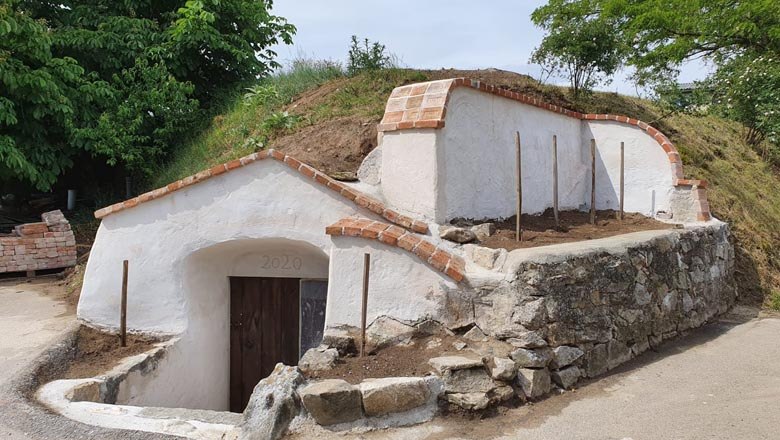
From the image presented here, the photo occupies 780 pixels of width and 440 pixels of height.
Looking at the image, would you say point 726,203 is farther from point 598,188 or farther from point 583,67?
point 583,67

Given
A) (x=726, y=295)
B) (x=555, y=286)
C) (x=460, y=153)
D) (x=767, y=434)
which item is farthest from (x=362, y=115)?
(x=767, y=434)

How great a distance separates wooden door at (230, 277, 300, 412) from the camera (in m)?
6.79

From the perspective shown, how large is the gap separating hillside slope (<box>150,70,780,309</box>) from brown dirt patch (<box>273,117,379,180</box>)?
0.02 meters

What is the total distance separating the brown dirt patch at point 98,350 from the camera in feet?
18.4

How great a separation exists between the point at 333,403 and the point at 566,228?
4240mm

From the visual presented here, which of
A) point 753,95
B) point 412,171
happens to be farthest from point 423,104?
point 753,95

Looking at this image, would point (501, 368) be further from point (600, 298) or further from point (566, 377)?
point (600, 298)

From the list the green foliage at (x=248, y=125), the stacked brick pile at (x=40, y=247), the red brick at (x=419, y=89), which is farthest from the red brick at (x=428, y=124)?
the stacked brick pile at (x=40, y=247)

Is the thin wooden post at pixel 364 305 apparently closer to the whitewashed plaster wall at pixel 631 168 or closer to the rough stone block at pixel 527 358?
the rough stone block at pixel 527 358

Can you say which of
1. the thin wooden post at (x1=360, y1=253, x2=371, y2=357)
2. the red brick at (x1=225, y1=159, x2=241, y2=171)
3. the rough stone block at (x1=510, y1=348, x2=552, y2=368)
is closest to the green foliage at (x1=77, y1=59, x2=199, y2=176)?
the red brick at (x1=225, y1=159, x2=241, y2=171)

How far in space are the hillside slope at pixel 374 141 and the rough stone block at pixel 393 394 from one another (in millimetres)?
3478

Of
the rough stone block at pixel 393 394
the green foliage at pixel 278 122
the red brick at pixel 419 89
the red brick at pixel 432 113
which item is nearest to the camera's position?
the rough stone block at pixel 393 394

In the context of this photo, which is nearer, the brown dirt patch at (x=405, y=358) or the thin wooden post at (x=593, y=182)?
the brown dirt patch at (x=405, y=358)

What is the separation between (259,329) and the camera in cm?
692
